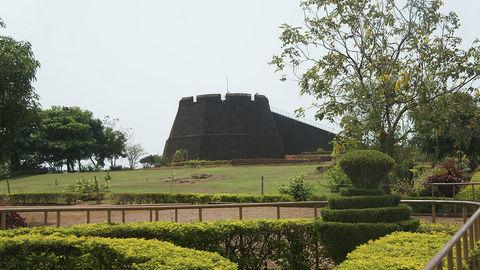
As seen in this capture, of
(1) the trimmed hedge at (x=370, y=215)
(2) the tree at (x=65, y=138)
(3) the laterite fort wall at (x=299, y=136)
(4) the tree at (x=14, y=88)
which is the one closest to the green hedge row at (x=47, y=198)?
(4) the tree at (x=14, y=88)

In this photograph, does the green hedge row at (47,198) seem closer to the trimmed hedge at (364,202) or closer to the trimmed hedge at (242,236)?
the trimmed hedge at (242,236)

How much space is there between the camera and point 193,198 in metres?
22.5

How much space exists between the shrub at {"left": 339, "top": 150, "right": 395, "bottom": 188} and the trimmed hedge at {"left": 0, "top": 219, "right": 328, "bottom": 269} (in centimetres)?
93

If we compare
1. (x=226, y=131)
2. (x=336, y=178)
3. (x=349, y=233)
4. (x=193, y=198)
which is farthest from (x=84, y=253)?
(x=226, y=131)

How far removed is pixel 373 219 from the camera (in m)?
8.16

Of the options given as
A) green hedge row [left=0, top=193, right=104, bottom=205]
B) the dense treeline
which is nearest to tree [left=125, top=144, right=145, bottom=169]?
the dense treeline

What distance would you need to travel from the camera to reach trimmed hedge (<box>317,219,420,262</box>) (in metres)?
7.95

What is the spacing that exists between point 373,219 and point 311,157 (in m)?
40.1

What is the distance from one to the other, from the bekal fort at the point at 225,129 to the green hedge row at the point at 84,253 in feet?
147

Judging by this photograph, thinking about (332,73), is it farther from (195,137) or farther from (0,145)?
(195,137)

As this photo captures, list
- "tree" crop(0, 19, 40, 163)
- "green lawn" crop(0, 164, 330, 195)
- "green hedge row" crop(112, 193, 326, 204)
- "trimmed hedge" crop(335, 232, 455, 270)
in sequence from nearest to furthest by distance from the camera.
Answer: "trimmed hedge" crop(335, 232, 455, 270) → "tree" crop(0, 19, 40, 163) → "green hedge row" crop(112, 193, 326, 204) → "green lawn" crop(0, 164, 330, 195)

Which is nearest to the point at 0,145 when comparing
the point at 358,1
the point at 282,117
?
the point at 358,1

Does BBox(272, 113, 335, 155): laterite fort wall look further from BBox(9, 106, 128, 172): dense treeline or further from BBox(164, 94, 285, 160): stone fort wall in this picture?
BBox(9, 106, 128, 172): dense treeline

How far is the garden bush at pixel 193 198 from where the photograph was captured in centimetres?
2003
